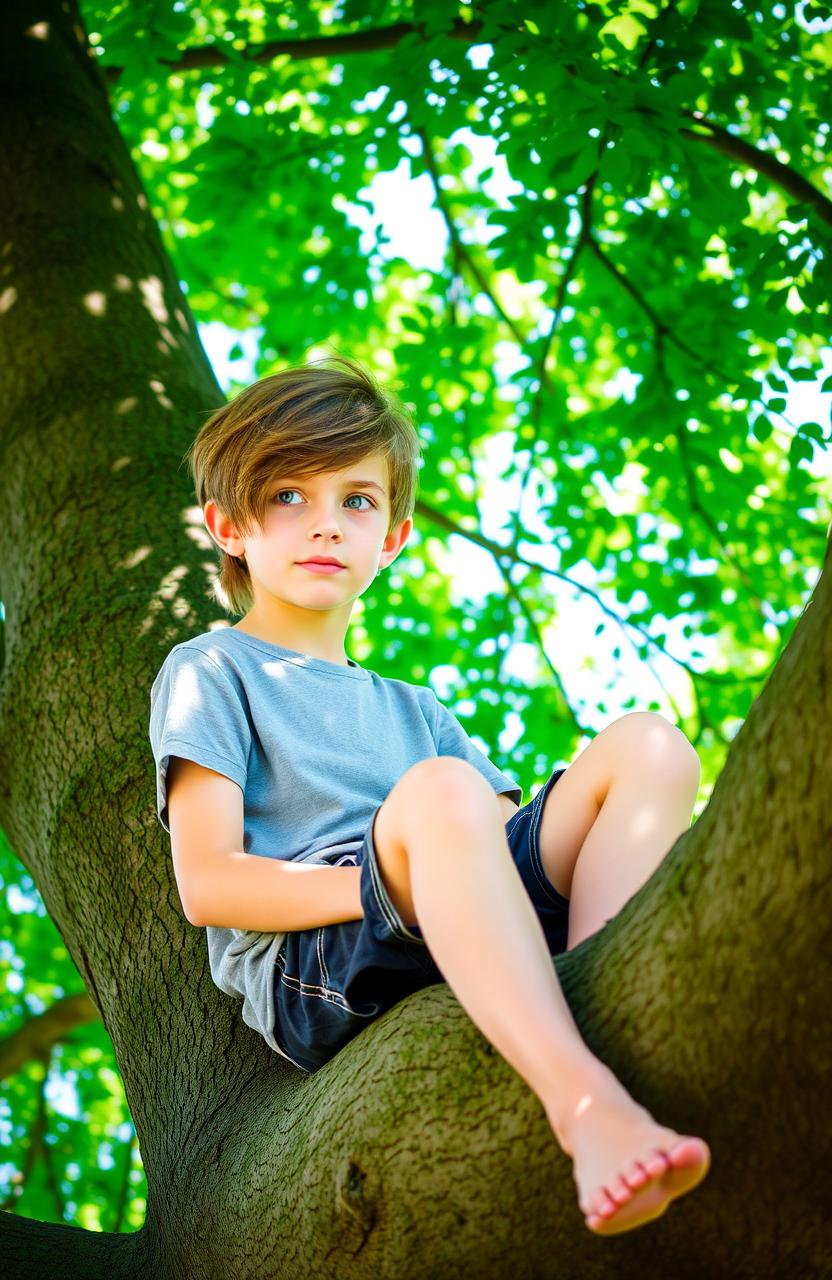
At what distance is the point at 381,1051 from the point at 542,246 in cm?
331

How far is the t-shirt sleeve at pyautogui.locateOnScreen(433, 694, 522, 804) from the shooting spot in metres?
2.70

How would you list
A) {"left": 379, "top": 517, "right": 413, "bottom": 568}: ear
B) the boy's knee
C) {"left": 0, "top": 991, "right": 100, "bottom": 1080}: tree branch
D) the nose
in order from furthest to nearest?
{"left": 0, "top": 991, "right": 100, "bottom": 1080}: tree branch → {"left": 379, "top": 517, "right": 413, "bottom": 568}: ear → the nose → the boy's knee

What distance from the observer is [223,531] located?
2670mm

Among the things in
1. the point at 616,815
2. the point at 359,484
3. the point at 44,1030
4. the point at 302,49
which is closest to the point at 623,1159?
the point at 616,815

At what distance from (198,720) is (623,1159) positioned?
1.15 meters

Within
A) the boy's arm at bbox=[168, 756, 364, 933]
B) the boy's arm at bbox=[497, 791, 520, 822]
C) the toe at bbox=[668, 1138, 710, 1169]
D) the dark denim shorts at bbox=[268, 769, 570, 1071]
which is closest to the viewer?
the toe at bbox=[668, 1138, 710, 1169]

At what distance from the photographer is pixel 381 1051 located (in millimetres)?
1765

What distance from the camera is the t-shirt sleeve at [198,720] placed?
2156mm

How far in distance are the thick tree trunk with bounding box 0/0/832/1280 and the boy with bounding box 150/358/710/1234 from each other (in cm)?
10

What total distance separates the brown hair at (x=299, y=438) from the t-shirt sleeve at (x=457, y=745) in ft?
1.53

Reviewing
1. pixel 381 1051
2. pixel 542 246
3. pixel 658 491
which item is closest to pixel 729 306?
pixel 542 246

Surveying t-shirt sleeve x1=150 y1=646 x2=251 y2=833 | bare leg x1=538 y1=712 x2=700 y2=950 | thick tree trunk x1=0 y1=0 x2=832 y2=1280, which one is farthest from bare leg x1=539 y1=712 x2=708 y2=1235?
t-shirt sleeve x1=150 y1=646 x2=251 y2=833

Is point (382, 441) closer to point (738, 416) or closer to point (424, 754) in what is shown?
point (424, 754)

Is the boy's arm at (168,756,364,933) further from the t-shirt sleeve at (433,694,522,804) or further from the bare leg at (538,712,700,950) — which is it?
the t-shirt sleeve at (433,694,522,804)
